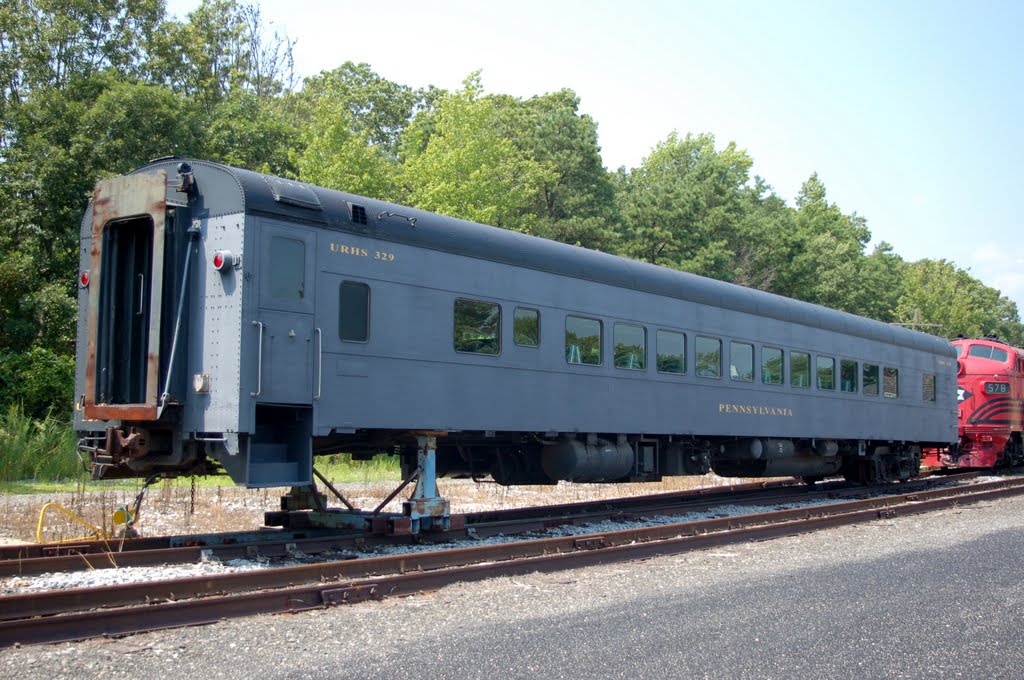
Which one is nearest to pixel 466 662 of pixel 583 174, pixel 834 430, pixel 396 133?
pixel 834 430

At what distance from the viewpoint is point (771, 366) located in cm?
1611

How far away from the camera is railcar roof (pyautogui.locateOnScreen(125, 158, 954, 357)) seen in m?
9.24

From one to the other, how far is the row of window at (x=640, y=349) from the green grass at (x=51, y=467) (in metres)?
6.18

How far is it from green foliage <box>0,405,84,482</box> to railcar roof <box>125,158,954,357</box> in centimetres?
1000

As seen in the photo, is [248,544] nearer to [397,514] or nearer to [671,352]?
[397,514]

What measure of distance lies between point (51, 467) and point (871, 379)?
16127 millimetres

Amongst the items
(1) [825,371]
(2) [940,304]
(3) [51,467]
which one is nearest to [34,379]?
(3) [51,467]

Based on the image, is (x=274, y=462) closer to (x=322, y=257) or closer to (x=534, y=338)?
(x=322, y=257)

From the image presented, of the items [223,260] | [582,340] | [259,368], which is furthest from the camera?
[582,340]

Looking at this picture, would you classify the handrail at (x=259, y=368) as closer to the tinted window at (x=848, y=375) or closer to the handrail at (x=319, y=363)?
the handrail at (x=319, y=363)

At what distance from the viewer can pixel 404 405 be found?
10141 millimetres

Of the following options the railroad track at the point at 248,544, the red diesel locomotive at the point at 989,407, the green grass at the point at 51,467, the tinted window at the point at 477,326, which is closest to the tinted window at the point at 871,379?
the red diesel locomotive at the point at 989,407

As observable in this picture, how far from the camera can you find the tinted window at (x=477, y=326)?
10867 millimetres

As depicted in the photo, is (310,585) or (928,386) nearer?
(310,585)
